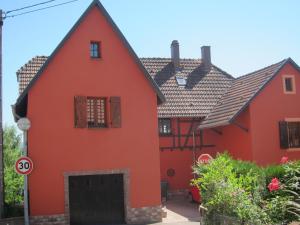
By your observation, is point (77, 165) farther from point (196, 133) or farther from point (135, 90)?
point (196, 133)

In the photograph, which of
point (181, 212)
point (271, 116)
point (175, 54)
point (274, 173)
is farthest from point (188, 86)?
point (274, 173)

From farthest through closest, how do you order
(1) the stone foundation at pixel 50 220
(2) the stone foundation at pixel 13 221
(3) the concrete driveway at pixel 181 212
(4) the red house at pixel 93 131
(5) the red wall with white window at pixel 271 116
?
(5) the red wall with white window at pixel 271 116
(3) the concrete driveway at pixel 181 212
(4) the red house at pixel 93 131
(1) the stone foundation at pixel 50 220
(2) the stone foundation at pixel 13 221

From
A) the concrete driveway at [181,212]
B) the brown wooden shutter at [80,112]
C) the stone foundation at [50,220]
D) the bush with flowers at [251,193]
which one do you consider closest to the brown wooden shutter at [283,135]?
the concrete driveway at [181,212]

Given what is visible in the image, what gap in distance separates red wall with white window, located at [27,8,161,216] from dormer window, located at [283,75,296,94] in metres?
7.39

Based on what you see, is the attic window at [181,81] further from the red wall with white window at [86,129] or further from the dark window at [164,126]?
the red wall with white window at [86,129]

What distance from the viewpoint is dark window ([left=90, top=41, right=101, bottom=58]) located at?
1700 cm

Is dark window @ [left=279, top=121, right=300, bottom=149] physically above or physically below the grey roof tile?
below

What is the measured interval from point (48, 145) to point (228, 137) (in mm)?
10381

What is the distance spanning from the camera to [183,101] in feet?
79.1

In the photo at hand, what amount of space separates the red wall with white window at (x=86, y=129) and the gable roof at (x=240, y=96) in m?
5.17

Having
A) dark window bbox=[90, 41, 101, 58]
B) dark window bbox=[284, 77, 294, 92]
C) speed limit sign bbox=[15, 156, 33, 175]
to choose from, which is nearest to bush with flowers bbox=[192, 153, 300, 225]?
speed limit sign bbox=[15, 156, 33, 175]

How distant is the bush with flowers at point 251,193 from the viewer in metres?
9.29

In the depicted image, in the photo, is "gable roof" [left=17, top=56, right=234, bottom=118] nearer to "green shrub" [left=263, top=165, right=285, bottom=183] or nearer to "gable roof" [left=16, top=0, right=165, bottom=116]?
"gable roof" [left=16, top=0, right=165, bottom=116]

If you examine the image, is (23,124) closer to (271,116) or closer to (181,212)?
(181,212)
